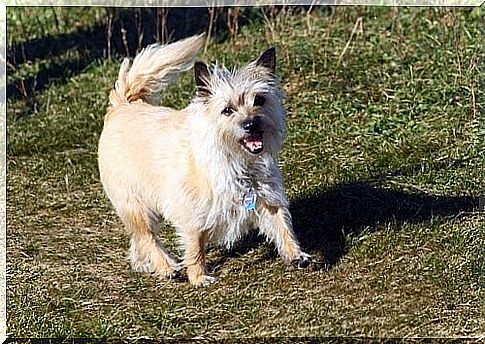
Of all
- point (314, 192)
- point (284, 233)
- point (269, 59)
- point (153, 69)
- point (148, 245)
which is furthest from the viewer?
point (314, 192)

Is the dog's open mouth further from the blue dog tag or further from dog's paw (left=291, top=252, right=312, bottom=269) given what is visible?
dog's paw (left=291, top=252, right=312, bottom=269)

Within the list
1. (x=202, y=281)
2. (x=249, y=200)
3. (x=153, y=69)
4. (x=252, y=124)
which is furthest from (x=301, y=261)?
(x=153, y=69)

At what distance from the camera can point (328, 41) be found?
24.4 feet

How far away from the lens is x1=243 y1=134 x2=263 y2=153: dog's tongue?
4293 millimetres

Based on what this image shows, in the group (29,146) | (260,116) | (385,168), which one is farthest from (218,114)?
(29,146)

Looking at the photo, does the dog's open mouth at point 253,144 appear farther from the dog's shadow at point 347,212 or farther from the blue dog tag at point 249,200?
the dog's shadow at point 347,212

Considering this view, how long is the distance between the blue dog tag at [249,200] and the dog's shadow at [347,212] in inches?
19.3

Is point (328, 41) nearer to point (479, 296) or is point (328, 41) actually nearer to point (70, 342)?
point (479, 296)

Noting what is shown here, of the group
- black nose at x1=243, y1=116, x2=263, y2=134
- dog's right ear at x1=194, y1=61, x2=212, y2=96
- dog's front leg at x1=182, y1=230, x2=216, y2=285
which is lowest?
dog's front leg at x1=182, y1=230, x2=216, y2=285

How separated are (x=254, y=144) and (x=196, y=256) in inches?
26.3

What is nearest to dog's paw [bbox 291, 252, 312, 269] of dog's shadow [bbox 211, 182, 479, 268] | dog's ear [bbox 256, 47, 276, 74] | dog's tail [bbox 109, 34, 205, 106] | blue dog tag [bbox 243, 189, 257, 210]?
dog's shadow [bbox 211, 182, 479, 268]

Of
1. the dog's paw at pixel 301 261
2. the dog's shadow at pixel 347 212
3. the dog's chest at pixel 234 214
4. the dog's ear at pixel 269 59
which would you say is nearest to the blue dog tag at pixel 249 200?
the dog's chest at pixel 234 214

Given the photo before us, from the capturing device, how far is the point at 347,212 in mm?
5156

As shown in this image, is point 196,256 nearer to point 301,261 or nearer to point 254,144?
point 301,261
